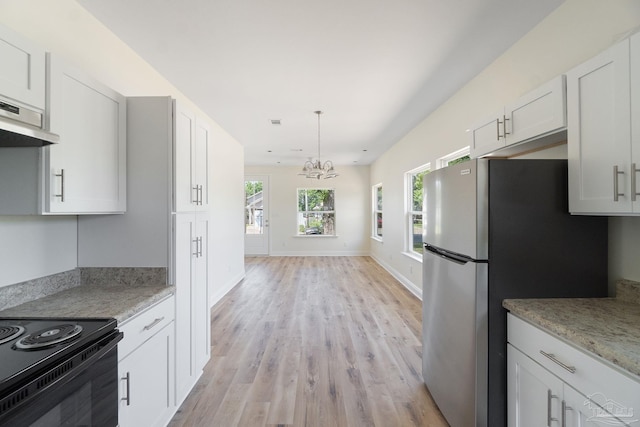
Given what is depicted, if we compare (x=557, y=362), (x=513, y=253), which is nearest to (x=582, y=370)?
(x=557, y=362)

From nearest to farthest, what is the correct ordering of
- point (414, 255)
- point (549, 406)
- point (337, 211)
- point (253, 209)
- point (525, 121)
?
point (549, 406) < point (525, 121) < point (414, 255) < point (253, 209) < point (337, 211)

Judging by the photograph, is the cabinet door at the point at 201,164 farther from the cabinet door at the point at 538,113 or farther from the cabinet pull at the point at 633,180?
the cabinet pull at the point at 633,180

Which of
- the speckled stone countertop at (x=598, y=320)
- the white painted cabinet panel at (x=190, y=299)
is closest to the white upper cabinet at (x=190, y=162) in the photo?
the white painted cabinet panel at (x=190, y=299)

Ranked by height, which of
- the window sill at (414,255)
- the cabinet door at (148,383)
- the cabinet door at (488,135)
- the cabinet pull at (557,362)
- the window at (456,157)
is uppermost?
the window at (456,157)

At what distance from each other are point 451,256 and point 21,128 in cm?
218

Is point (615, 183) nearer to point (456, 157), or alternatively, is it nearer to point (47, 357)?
point (47, 357)

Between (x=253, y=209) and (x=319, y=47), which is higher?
Result: (x=319, y=47)

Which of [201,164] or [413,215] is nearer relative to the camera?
[201,164]

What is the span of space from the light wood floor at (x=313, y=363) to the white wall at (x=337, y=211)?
3.70 meters

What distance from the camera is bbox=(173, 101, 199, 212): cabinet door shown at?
189 centimetres

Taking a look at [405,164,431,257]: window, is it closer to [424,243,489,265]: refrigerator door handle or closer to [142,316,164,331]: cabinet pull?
[424,243,489,265]: refrigerator door handle

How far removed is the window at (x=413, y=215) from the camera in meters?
5.00

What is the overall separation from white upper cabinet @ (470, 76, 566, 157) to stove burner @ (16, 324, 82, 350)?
8.00 ft

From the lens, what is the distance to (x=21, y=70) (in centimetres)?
119
